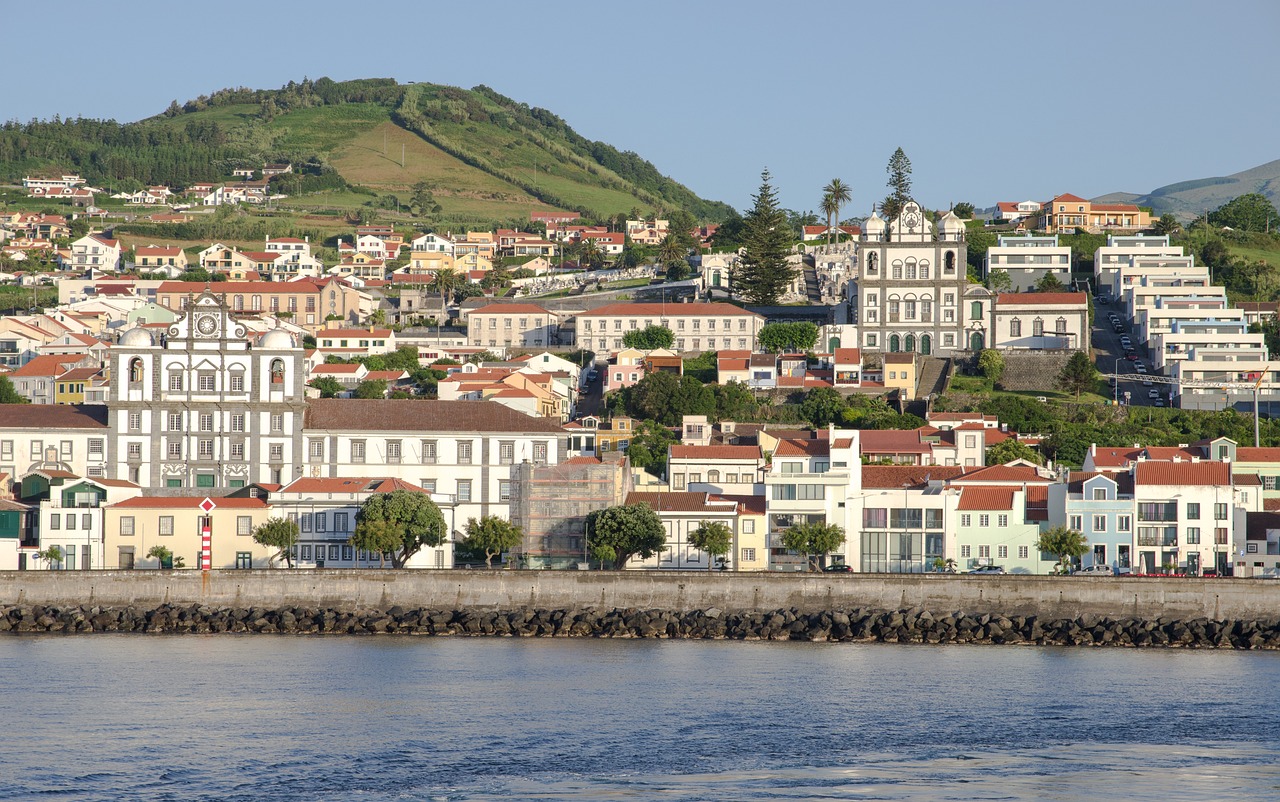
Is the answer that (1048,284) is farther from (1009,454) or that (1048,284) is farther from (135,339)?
(135,339)

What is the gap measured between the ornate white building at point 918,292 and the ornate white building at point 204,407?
3642 centimetres

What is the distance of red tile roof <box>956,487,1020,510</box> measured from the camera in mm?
56375

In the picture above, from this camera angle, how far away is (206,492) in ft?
205

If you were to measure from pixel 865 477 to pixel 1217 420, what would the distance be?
23853mm

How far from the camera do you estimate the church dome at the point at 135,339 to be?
64250mm

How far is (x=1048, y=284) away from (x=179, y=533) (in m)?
60.6

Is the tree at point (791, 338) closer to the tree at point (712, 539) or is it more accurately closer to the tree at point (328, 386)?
the tree at point (328, 386)

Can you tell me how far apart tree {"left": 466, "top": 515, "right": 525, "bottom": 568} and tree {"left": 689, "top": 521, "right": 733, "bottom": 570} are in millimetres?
5545

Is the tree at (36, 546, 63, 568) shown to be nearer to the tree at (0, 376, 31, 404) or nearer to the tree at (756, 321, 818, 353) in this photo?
the tree at (0, 376, 31, 404)

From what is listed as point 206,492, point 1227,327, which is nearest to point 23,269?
point 206,492

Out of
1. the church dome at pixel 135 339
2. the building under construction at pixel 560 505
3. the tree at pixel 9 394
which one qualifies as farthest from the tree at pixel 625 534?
the tree at pixel 9 394

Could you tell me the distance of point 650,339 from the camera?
303 feet

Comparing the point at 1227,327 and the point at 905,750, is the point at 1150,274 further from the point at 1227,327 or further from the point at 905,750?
the point at 905,750

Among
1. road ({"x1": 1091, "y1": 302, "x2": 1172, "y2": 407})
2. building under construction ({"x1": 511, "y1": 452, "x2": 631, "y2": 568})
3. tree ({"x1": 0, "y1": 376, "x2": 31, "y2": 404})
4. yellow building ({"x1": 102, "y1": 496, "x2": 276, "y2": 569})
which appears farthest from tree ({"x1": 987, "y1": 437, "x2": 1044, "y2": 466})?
tree ({"x1": 0, "y1": 376, "x2": 31, "y2": 404})
